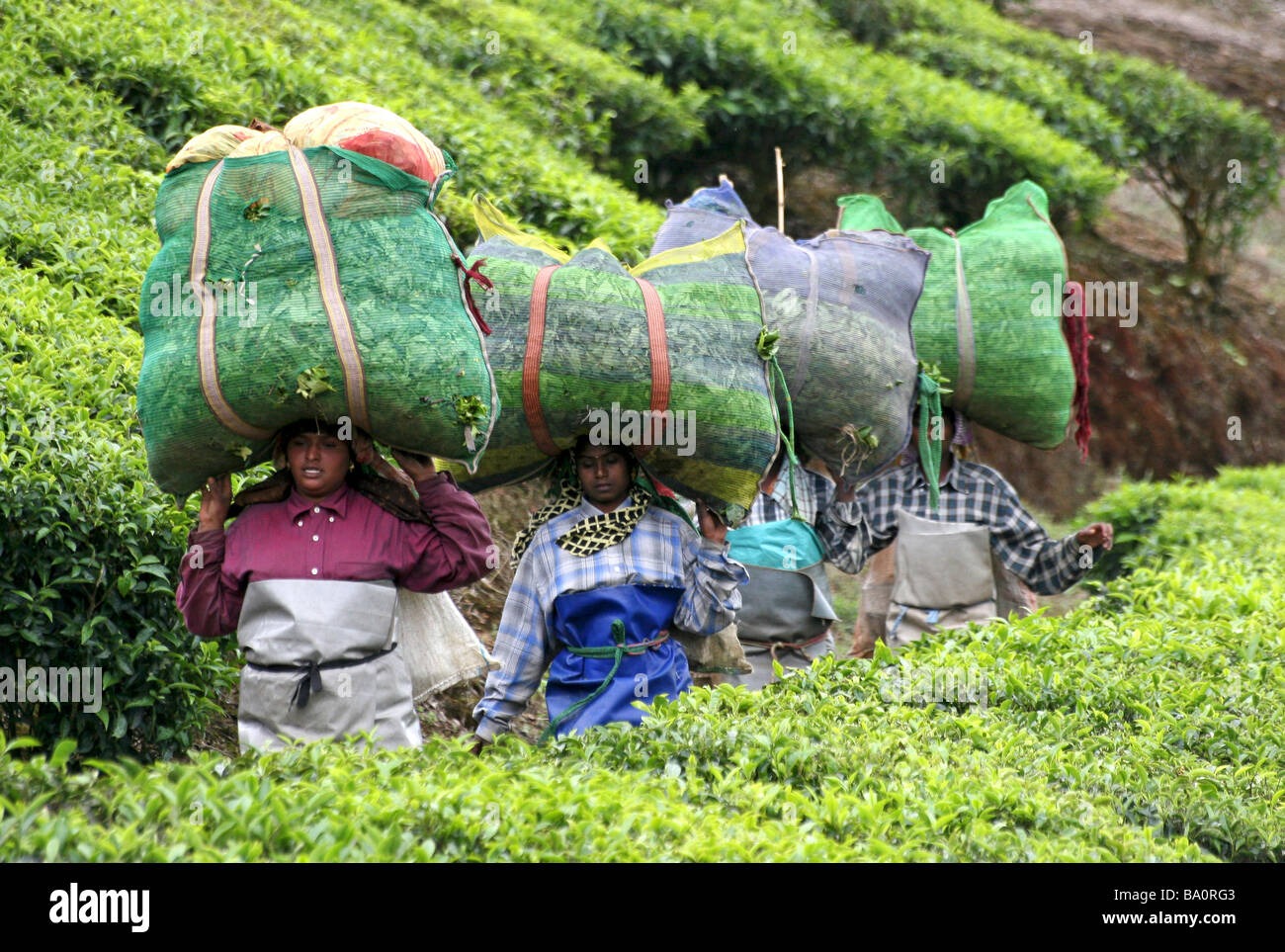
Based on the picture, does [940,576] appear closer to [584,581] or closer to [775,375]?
[775,375]

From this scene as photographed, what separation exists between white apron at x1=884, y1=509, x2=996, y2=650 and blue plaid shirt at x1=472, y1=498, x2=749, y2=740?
148 cm

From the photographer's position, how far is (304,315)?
138 inches

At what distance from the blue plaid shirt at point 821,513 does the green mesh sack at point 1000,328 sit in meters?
0.57

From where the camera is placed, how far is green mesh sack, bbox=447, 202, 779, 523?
12.7 feet

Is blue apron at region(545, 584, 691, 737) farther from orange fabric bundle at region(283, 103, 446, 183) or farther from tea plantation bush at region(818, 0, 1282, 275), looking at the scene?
tea plantation bush at region(818, 0, 1282, 275)

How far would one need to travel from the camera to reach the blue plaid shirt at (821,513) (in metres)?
5.20

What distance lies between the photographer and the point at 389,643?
3787mm

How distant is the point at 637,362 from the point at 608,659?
83cm

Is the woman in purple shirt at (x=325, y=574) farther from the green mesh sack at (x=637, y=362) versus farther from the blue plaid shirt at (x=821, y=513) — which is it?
the blue plaid shirt at (x=821, y=513)

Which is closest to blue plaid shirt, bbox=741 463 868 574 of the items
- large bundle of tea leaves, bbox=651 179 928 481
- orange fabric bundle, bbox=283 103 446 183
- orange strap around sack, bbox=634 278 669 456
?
large bundle of tea leaves, bbox=651 179 928 481

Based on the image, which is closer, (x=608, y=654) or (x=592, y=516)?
(x=608, y=654)

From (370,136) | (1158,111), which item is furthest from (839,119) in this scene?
(370,136)

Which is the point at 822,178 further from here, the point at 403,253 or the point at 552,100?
the point at 403,253

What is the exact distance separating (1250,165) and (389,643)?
10.4 metres
